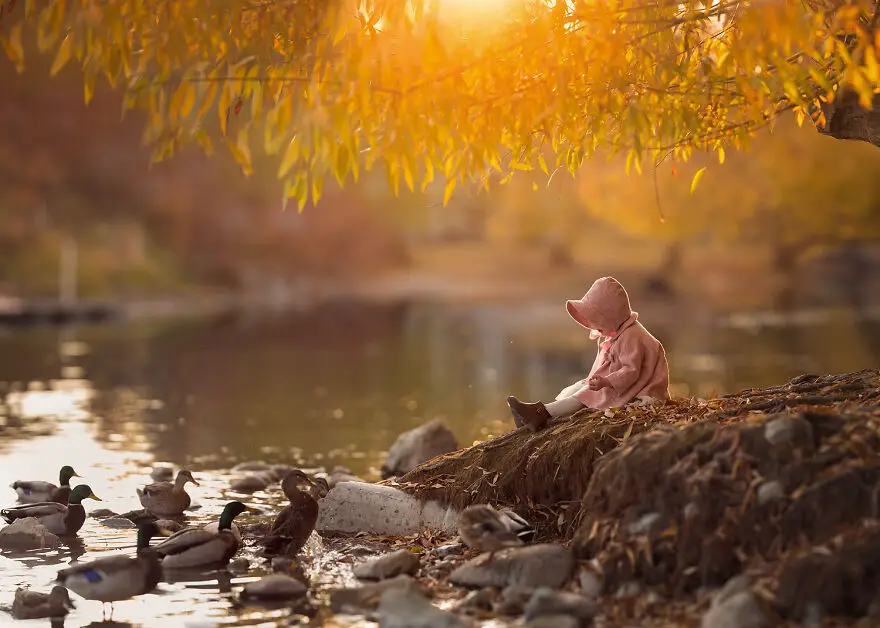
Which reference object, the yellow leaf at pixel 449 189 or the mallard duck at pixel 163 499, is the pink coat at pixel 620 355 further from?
the mallard duck at pixel 163 499

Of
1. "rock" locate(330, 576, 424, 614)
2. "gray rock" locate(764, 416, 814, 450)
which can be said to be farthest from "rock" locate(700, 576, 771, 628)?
"rock" locate(330, 576, 424, 614)

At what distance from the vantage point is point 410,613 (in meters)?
7.58

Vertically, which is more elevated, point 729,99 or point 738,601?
point 729,99

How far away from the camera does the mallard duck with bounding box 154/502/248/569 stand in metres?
9.28

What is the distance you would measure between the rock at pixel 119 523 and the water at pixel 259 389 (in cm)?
9

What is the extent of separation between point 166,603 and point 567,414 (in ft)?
12.2

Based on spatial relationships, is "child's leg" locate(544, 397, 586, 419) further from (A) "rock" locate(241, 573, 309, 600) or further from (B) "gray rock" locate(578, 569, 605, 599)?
(A) "rock" locate(241, 573, 309, 600)

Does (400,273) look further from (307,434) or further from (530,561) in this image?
(530,561)

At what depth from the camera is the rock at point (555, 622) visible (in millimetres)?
7262

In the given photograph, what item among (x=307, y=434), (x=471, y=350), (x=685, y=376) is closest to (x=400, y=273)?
(x=471, y=350)

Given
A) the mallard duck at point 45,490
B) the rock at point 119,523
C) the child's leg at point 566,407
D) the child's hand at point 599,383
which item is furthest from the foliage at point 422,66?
the mallard duck at point 45,490

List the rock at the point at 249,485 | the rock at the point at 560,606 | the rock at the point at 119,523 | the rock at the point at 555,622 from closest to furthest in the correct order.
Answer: the rock at the point at 555,622, the rock at the point at 560,606, the rock at the point at 119,523, the rock at the point at 249,485

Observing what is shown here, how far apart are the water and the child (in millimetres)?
2219

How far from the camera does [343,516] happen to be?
413 inches
